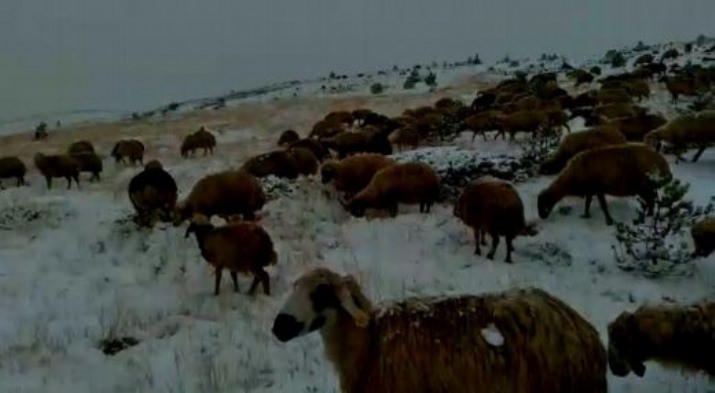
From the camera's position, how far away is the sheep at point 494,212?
11.3m

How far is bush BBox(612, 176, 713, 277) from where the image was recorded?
34.6ft

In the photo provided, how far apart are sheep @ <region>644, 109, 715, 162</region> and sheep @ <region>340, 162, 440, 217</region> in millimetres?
4781

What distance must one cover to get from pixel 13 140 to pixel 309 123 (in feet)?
59.2

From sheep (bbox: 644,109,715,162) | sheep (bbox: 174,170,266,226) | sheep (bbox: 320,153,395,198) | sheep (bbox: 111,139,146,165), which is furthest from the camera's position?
sheep (bbox: 111,139,146,165)

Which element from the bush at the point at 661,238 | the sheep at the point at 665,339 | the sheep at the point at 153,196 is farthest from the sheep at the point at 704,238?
the sheep at the point at 153,196

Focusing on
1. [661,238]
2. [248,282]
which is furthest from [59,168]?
[661,238]

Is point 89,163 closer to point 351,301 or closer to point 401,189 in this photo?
point 401,189

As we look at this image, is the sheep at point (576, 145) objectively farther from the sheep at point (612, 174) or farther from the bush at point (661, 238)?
the bush at point (661, 238)

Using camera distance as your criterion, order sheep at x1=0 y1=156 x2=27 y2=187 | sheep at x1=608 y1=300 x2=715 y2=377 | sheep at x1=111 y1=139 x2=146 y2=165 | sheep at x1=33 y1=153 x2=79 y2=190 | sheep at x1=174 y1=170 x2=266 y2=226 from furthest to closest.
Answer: sheep at x1=111 y1=139 x2=146 y2=165, sheep at x1=0 y1=156 x2=27 y2=187, sheep at x1=33 y1=153 x2=79 y2=190, sheep at x1=174 y1=170 x2=266 y2=226, sheep at x1=608 y1=300 x2=715 y2=377

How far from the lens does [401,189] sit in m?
14.3

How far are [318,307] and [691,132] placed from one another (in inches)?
469

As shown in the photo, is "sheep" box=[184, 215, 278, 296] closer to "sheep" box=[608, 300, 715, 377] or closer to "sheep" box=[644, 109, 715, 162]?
"sheep" box=[608, 300, 715, 377]

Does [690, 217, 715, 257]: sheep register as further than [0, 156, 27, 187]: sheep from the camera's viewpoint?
No

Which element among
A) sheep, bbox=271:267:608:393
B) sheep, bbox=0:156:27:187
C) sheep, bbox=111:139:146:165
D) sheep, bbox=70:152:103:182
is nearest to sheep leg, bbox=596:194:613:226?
sheep, bbox=271:267:608:393
